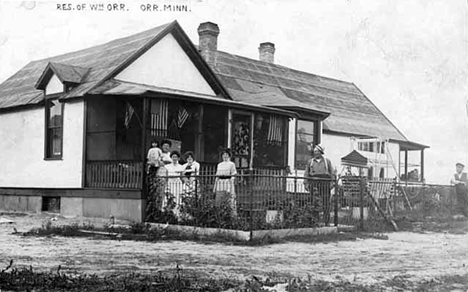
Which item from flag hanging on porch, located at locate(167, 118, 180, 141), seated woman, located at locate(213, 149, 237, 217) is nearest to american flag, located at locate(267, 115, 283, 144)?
flag hanging on porch, located at locate(167, 118, 180, 141)

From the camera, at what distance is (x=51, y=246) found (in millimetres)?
9250

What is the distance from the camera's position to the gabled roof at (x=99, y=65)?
15.5 metres

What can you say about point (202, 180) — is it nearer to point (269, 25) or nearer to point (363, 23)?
point (269, 25)

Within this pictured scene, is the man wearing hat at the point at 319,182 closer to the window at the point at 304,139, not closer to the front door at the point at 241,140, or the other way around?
the front door at the point at 241,140

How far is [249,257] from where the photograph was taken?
8.55 m

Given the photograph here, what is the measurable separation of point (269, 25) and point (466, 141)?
12.6 feet

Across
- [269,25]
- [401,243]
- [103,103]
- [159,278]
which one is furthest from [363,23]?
[103,103]

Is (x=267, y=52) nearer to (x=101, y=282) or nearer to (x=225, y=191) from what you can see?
(x=225, y=191)

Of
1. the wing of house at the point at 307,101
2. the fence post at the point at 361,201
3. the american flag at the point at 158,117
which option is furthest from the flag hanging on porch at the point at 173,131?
the fence post at the point at 361,201

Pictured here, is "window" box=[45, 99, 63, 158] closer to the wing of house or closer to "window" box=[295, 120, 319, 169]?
the wing of house

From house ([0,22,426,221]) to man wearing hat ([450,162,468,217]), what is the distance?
4.93m

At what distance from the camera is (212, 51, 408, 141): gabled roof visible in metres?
23.2

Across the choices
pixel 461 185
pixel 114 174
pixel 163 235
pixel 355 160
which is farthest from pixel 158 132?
pixel 355 160

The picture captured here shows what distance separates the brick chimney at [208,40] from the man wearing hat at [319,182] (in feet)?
37.2
